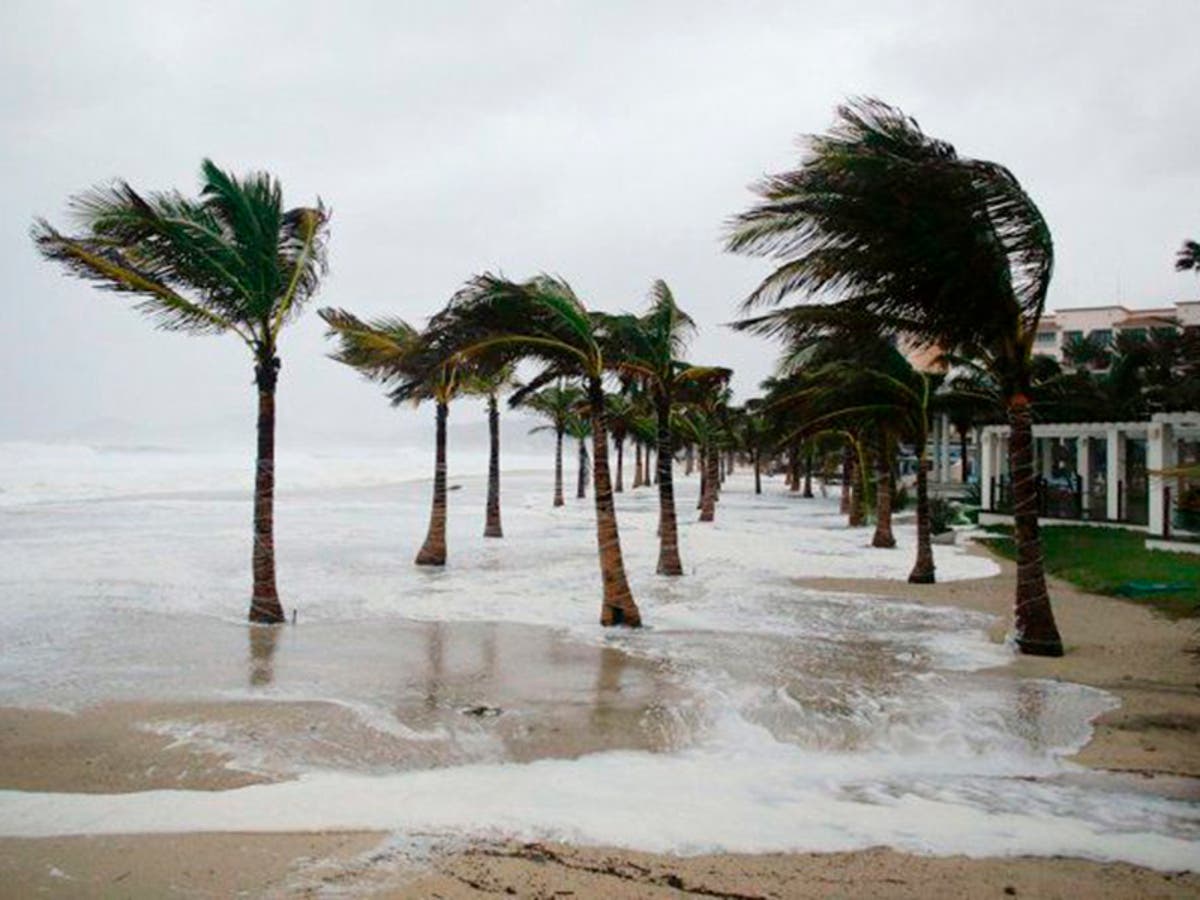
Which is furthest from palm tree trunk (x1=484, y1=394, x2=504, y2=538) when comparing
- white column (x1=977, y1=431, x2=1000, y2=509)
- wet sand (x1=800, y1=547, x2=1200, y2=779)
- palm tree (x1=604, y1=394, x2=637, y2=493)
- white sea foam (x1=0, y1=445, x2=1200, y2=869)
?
white column (x1=977, y1=431, x2=1000, y2=509)

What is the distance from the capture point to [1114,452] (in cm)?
2331

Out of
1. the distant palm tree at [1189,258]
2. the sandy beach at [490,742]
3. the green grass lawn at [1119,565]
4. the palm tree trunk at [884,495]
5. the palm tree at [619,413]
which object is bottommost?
the sandy beach at [490,742]

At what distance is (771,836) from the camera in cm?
462

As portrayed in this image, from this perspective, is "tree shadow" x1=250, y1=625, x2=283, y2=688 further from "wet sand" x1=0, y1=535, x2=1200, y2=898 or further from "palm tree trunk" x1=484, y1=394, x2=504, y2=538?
"palm tree trunk" x1=484, y1=394, x2=504, y2=538

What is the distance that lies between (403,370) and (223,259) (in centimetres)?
594

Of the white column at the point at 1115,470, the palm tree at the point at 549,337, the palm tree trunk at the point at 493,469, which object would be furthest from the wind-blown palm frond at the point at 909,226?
the white column at the point at 1115,470

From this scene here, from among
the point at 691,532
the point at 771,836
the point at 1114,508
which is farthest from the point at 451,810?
the point at 1114,508

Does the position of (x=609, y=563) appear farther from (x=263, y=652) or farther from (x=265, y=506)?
(x=265, y=506)

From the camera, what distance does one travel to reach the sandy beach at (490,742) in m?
4.07

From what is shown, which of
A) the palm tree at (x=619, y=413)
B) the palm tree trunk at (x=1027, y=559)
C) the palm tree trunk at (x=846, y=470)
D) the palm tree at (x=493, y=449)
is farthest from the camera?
the palm tree trunk at (x=846, y=470)

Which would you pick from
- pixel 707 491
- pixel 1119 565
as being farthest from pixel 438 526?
pixel 707 491

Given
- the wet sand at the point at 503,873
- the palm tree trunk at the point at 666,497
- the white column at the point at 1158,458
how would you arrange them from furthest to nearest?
1. the white column at the point at 1158,458
2. the palm tree trunk at the point at 666,497
3. the wet sand at the point at 503,873

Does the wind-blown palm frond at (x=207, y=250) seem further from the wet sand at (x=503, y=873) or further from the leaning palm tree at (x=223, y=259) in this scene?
the wet sand at (x=503, y=873)

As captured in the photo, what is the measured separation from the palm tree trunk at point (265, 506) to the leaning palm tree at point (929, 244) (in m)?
6.50
